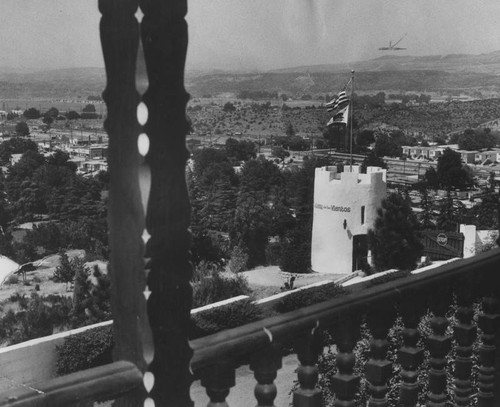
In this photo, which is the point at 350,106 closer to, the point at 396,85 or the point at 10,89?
the point at 396,85

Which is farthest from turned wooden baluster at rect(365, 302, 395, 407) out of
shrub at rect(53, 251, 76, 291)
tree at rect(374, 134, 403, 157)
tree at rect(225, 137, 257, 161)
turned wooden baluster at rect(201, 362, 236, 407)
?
tree at rect(225, 137, 257, 161)

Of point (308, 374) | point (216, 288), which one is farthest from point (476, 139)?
point (308, 374)

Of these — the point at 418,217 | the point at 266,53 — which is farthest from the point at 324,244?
the point at 266,53

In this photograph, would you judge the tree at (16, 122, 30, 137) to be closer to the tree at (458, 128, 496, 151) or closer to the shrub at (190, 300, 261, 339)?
the shrub at (190, 300, 261, 339)

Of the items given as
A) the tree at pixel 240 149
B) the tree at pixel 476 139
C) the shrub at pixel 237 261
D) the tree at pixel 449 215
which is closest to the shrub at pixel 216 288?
the shrub at pixel 237 261

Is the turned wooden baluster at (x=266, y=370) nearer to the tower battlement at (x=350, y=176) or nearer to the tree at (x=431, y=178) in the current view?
the tower battlement at (x=350, y=176)
